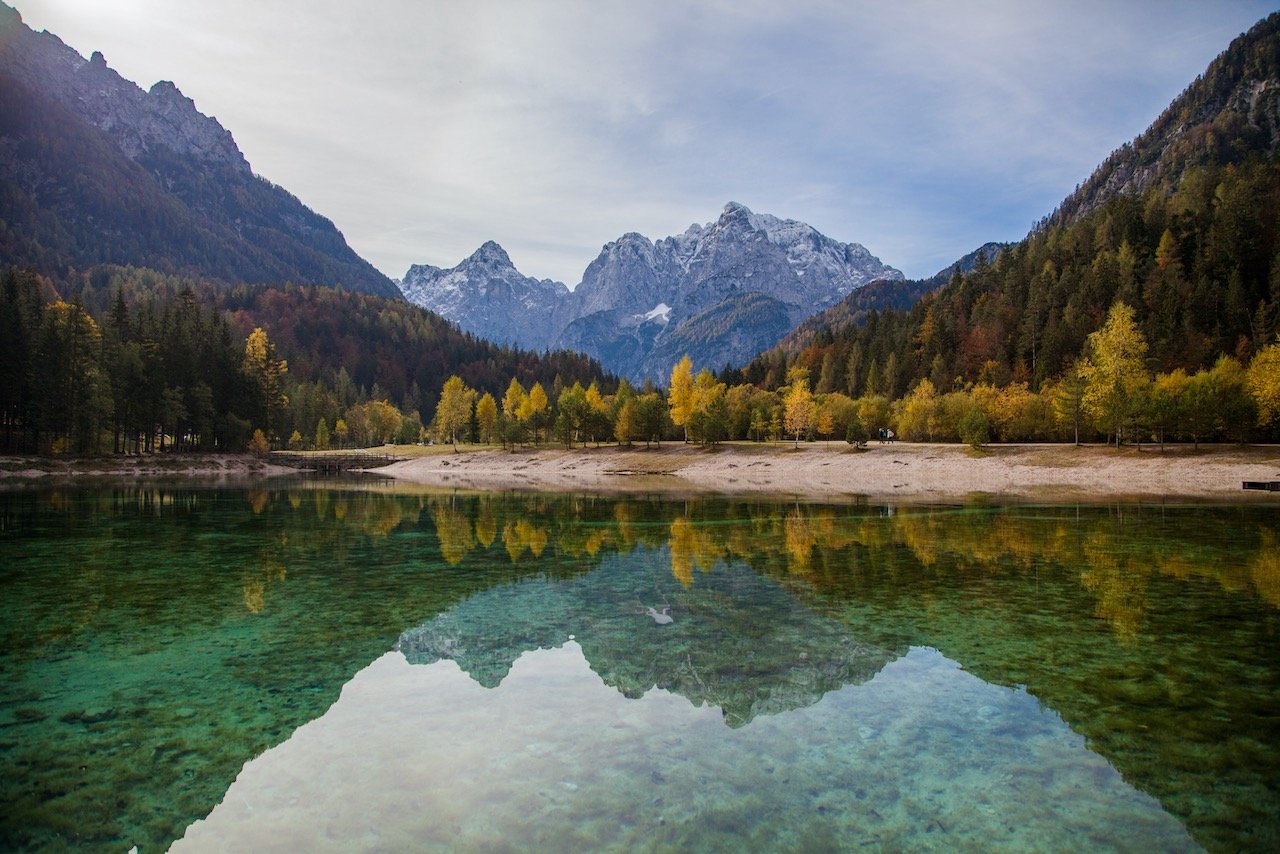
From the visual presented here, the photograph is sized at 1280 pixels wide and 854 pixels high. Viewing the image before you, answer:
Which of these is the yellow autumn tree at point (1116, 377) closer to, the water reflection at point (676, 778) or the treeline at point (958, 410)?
the treeline at point (958, 410)

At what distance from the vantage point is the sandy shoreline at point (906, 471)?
59.0 meters

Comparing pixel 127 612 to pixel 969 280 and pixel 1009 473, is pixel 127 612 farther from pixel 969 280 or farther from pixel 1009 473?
pixel 969 280


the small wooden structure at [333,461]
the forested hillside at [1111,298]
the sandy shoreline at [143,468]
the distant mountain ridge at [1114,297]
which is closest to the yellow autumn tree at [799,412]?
the distant mountain ridge at [1114,297]

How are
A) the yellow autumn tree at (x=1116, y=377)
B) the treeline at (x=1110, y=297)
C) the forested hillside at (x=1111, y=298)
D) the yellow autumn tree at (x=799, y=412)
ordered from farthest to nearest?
the yellow autumn tree at (x=799, y=412) → the treeline at (x=1110, y=297) → the forested hillside at (x=1111, y=298) → the yellow autumn tree at (x=1116, y=377)

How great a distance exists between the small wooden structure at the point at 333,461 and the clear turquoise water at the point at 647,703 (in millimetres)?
89086

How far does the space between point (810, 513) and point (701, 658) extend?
30.1m

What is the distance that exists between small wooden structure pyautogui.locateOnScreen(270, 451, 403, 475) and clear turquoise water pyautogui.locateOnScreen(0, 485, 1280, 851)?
8909 centimetres

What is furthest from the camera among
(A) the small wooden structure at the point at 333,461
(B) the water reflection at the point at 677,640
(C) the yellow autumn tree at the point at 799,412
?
(A) the small wooden structure at the point at 333,461

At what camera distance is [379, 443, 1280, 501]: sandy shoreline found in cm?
5903

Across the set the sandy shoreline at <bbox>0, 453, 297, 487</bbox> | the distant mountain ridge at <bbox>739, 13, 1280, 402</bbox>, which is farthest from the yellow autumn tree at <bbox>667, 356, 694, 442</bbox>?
the sandy shoreline at <bbox>0, 453, 297, 487</bbox>

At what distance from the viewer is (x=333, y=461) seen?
11181 centimetres

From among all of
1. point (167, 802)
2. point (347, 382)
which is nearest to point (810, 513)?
point (167, 802)

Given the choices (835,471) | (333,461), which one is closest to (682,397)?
(835,471)

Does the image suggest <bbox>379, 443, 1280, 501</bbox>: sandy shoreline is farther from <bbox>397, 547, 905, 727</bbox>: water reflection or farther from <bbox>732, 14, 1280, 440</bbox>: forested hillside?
<bbox>397, 547, 905, 727</bbox>: water reflection
